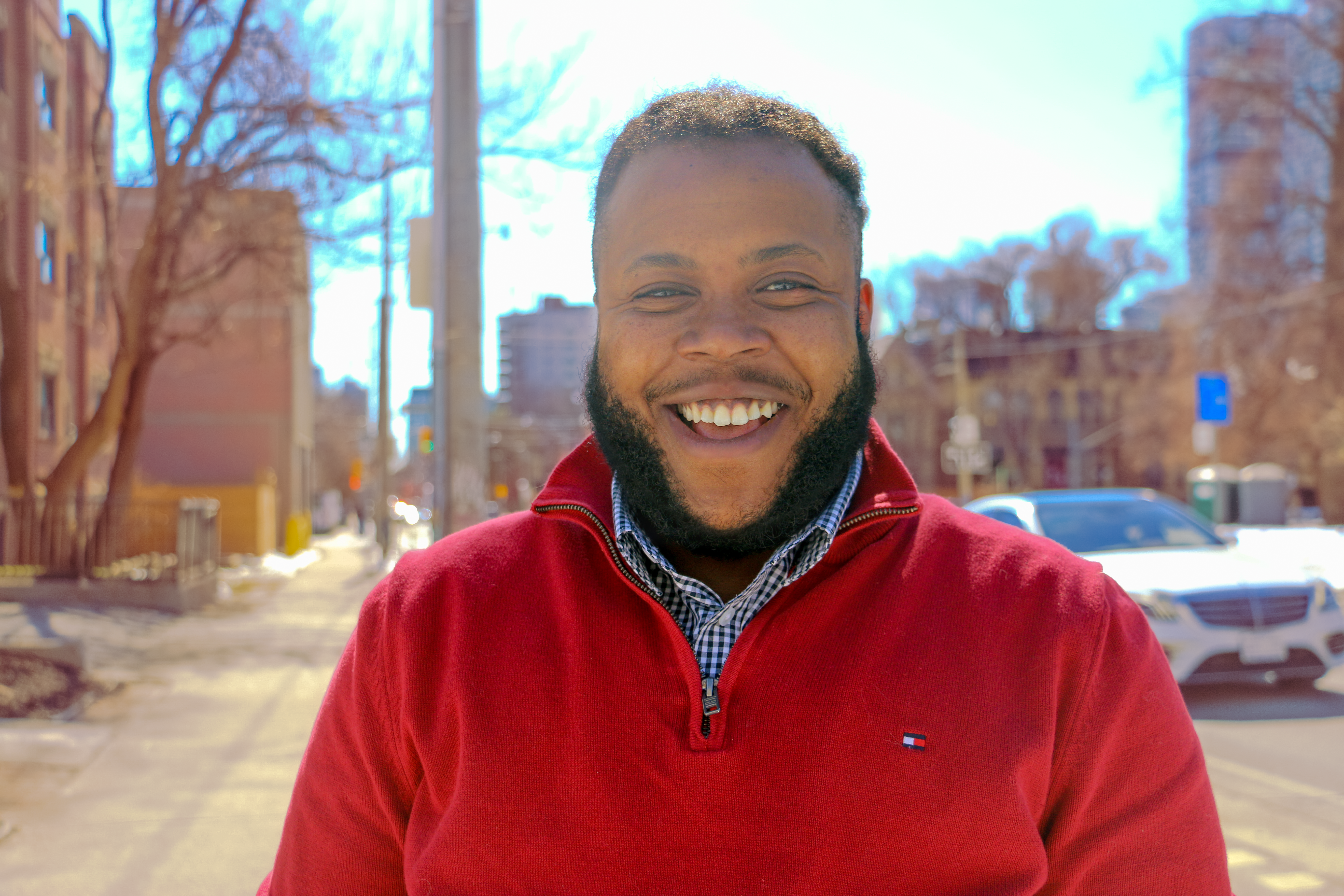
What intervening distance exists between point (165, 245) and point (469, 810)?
590 inches

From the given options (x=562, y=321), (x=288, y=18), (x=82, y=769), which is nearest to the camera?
(x=82, y=769)

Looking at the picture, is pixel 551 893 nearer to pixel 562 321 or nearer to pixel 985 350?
pixel 562 321

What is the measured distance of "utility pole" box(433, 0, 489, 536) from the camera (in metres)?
6.94

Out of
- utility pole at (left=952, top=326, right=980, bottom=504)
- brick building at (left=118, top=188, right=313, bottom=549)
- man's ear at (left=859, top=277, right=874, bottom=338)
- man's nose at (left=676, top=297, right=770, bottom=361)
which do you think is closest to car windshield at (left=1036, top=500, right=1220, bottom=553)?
man's ear at (left=859, top=277, right=874, bottom=338)

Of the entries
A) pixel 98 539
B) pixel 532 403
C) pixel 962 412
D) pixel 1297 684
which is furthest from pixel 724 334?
pixel 962 412

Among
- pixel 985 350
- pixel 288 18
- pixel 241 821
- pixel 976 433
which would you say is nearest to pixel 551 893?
pixel 241 821

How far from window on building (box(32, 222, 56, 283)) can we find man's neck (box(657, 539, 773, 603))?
21505 mm

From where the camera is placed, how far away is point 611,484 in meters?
1.90

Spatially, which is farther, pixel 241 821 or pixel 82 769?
pixel 82 769

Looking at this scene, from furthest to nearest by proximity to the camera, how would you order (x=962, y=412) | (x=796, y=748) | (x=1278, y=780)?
(x=962, y=412) → (x=1278, y=780) → (x=796, y=748)

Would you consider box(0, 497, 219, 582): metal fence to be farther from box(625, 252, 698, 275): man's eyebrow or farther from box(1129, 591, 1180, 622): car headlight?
box(625, 252, 698, 275): man's eyebrow

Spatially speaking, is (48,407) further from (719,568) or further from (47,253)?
(719,568)

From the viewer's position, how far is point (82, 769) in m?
5.95

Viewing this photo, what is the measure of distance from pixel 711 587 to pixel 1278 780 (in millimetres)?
4969
